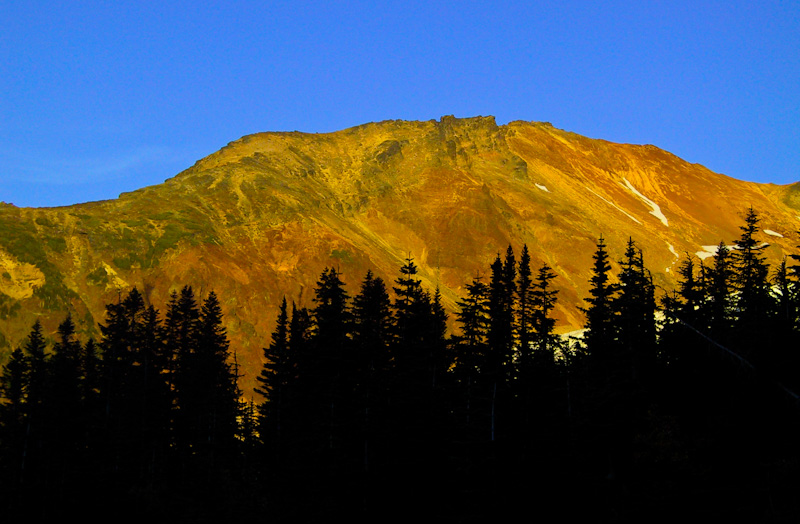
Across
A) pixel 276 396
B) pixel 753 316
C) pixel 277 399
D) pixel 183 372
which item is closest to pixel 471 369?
pixel 753 316

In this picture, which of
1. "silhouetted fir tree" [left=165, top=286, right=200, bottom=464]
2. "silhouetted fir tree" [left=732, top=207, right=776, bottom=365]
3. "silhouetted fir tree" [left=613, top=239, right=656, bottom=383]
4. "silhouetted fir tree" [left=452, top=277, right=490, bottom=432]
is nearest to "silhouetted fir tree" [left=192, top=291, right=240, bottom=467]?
"silhouetted fir tree" [left=165, top=286, right=200, bottom=464]

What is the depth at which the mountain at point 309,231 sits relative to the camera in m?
114

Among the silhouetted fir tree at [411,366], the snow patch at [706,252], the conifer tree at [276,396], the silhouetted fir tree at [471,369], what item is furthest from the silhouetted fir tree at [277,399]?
the snow patch at [706,252]

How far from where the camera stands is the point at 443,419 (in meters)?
37.9

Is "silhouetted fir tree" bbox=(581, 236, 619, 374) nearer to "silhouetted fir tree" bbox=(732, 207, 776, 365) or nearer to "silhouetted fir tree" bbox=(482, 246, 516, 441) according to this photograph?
"silhouetted fir tree" bbox=(482, 246, 516, 441)

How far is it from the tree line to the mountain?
49805 mm

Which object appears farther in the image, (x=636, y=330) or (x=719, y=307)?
(x=719, y=307)

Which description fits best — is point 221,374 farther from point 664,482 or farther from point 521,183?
point 521,183

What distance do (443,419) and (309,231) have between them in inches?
4114

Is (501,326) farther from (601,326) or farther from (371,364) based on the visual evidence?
(371,364)

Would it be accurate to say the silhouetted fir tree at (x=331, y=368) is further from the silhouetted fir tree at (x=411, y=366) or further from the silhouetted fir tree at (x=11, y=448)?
the silhouetted fir tree at (x=11, y=448)

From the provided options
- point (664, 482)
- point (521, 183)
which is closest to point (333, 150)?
point (521, 183)

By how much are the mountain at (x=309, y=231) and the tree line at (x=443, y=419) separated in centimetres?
4980

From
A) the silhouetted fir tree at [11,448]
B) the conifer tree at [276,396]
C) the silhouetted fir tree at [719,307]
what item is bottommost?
the silhouetted fir tree at [11,448]
